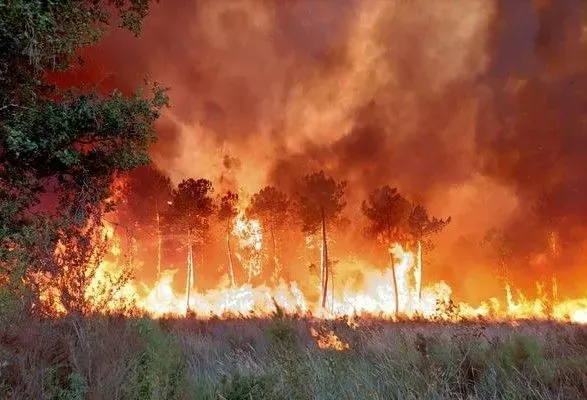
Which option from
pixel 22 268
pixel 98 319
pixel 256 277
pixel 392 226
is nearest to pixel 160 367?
pixel 98 319

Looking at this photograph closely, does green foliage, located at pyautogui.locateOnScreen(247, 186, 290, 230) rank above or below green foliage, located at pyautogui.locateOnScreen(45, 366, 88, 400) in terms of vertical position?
above

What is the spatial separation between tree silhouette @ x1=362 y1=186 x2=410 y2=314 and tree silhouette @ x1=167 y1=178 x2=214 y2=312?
536 inches

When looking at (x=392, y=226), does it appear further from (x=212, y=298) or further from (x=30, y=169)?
(x=30, y=169)

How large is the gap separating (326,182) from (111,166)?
1186 inches

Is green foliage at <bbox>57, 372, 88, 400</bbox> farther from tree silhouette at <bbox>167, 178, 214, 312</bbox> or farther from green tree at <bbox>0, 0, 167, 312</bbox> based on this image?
tree silhouette at <bbox>167, 178, 214, 312</bbox>

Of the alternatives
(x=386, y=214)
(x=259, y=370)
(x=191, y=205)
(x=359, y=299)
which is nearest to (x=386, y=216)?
(x=386, y=214)


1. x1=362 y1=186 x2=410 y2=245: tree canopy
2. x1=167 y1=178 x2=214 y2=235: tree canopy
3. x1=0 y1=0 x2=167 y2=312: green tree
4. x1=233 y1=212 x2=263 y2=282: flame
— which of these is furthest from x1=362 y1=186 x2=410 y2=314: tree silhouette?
x1=0 y1=0 x2=167 y2=312: green tree

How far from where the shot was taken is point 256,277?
6744cm

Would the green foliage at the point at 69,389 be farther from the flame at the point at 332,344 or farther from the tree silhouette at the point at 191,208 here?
the tree silhouette at the point at 191,208

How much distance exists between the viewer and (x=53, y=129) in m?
9.68

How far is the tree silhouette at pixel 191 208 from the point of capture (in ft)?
133

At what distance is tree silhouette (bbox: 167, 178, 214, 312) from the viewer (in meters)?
40.5

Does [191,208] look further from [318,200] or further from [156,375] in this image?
[156,375]

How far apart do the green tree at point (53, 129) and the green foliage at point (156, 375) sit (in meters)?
2.92
